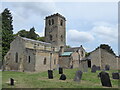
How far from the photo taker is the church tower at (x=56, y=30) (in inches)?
1687

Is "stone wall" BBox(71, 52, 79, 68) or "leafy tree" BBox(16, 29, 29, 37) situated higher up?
"leafy tree" BBox(16, 29, 29, 37)

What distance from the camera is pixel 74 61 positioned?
3753 cm

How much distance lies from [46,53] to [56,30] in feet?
41.9

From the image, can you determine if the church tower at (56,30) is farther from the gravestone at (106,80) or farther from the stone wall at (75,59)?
the gravestone at (106,80)

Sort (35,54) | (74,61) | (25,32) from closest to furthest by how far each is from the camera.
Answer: (35,54)
(74,61)
(25,32)

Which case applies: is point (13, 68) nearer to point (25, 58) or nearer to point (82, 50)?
point (25, 58)

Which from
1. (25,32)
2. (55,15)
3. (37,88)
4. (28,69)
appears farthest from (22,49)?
(25,32)

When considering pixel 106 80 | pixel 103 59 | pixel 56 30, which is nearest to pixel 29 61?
pixel 56 30

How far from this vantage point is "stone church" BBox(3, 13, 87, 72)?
3016 cm

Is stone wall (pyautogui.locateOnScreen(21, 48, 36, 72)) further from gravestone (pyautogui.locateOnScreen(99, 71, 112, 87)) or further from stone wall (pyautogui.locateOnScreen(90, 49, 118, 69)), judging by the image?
gravestone (pyautogui.locateOnScreen(99, 71, 112, 87))

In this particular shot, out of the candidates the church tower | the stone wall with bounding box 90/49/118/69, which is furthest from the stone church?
the stone wall with bounding box 90/49/118/69

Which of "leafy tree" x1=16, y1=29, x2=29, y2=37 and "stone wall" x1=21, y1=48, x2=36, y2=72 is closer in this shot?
"stone wall" x1=21, y1=48, x2=36, y2=72

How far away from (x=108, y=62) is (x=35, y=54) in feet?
58.7

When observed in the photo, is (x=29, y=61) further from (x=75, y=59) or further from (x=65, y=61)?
(x=75, y=59)
